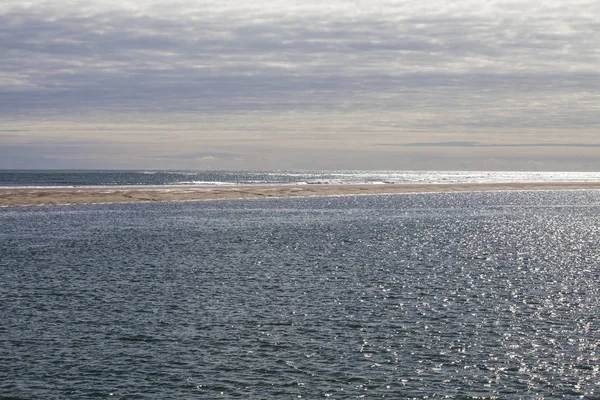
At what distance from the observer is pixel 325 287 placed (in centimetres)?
4672

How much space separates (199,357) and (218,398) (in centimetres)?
519

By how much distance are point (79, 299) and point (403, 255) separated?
32.8 m

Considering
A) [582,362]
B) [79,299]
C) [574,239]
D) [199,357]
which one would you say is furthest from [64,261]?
[574,239]

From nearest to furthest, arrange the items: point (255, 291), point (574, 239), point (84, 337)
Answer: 1. point (84, 337)
2. point (255, 291)
3. point (574, 239)

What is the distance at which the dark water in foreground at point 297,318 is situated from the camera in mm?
26625

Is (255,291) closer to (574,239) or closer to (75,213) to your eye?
(574,239)

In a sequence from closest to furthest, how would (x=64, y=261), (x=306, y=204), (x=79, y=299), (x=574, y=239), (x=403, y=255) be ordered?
(x=79, y=299) < (x=64, y=261) < (x=403, y=255) < (x=574, y=239) < (x=306, y=204)

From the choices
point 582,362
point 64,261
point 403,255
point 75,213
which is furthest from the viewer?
point 75,213

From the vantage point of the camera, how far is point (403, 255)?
213ft

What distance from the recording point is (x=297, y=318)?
3694cm

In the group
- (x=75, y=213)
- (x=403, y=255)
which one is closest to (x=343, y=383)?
(x=403, y=255)

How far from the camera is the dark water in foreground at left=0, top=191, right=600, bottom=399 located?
26.6 m

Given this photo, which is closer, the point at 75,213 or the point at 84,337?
→ the point at 84,337

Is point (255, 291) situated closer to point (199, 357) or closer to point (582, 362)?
point (199, 357)
